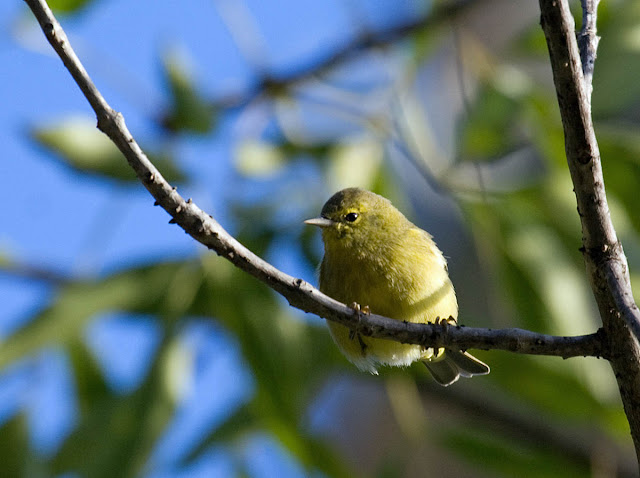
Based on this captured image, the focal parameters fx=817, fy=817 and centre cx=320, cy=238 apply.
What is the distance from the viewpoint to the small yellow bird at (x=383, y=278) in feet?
8.54

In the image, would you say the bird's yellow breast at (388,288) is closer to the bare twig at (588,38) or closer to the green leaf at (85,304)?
the bare twig at (588,38)

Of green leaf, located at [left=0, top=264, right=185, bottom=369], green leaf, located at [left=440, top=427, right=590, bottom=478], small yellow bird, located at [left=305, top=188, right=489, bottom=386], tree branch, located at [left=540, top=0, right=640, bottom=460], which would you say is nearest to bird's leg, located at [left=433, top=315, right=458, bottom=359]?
small yellow bird, located at [left=305, top=188, right=489, bottom=386]

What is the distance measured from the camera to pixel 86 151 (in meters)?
3.64

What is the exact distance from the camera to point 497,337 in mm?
1833

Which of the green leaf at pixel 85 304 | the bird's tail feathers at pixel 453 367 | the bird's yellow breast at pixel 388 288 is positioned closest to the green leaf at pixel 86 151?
the green leaf at pixel 85 304

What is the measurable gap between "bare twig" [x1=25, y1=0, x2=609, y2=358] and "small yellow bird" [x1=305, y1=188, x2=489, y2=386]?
537mm

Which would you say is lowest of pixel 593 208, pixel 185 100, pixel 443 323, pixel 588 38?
pixel 443 323

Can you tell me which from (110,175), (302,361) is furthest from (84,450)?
(110,175)

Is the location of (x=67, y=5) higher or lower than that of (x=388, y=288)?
higher

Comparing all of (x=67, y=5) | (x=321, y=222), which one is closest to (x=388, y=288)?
(x=321, y=222)

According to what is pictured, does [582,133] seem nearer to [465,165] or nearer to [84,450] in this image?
[465,165]

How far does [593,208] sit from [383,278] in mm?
995

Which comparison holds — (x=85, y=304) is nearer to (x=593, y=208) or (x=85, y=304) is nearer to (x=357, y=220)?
(x=357, y=220)

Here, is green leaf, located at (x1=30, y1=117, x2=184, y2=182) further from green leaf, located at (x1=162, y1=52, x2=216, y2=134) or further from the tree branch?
the tree branch
